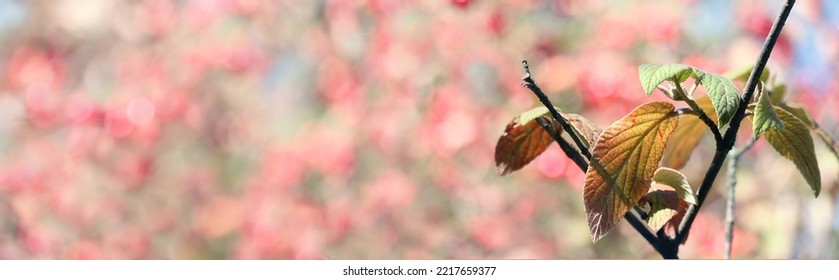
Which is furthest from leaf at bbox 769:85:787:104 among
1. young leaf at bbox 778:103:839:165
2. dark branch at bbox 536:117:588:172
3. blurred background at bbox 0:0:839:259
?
blurred background at bbox 0:0:839:259

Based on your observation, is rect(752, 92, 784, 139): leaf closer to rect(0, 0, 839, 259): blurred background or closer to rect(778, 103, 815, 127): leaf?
rect(778, 103, 815, 127): leaf

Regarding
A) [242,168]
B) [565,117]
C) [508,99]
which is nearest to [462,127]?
[508,99]

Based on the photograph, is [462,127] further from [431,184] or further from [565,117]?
[565,117]

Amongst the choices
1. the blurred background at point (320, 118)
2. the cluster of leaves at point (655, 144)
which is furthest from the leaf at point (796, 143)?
the blurred background at point (320, 118)

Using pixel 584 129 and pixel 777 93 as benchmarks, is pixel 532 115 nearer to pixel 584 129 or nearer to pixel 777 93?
pixel 584 129

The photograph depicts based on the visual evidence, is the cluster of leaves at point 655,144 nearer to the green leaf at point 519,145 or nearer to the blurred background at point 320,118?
the green leaf at point 519,145

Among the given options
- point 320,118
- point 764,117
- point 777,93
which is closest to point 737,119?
point 764,117
